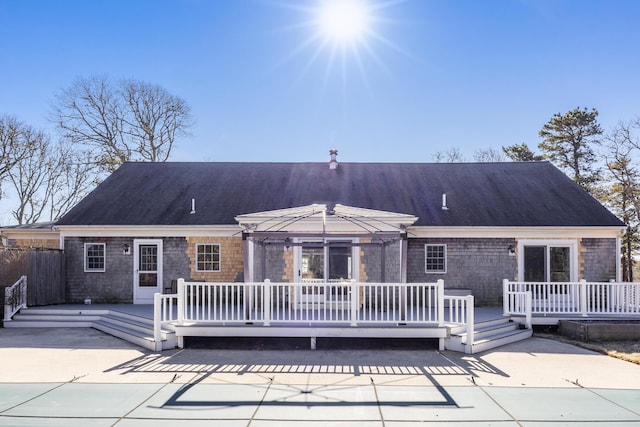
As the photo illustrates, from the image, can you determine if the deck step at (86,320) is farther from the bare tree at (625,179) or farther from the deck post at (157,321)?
the bare tree at (625,179)

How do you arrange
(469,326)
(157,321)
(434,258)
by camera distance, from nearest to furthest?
1. (469,326)
2. (157,321)
3. (434,258)

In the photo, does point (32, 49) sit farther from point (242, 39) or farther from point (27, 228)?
point (242, 39)

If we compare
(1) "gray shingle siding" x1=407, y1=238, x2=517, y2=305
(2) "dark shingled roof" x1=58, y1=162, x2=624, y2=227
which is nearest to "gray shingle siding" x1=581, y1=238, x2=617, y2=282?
(2) "dark shingled roof" x1=58, y1=162, x2=624, y2=227

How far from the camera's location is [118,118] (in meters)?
29.3

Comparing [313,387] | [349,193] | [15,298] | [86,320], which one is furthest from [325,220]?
[15,298]

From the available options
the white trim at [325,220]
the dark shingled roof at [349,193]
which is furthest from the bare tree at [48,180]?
the white trim at [325,220]

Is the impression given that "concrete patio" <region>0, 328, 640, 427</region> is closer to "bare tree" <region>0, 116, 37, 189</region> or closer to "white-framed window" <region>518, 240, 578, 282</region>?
"white-framed window" <region>518, 240, 578, 282</region>

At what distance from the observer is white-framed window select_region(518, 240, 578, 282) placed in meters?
13.9

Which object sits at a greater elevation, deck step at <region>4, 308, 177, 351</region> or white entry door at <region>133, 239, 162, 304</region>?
white entry door at <region>133, 239, 162, 304</region>

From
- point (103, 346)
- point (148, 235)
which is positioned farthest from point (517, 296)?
point (148, 235)

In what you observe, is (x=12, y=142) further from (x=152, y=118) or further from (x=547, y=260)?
(x=547, y=260)

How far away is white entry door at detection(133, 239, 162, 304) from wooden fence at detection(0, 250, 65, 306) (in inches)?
92.8

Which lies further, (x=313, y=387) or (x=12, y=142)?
(x=12, y=142)

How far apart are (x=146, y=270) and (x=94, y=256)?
183 centimetres
